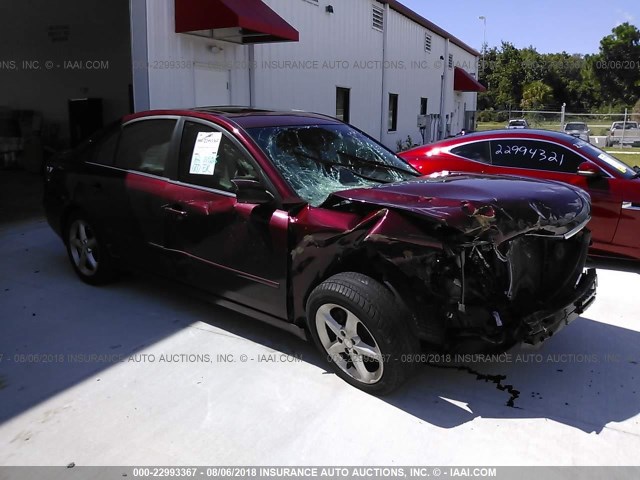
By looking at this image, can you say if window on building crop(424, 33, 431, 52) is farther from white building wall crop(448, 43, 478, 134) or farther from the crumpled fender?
the crumpled fender

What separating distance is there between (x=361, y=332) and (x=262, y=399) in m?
0.72

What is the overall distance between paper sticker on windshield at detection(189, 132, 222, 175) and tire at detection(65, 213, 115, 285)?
1.31 m

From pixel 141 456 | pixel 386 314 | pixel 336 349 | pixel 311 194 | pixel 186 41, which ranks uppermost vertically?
pixel 186 41

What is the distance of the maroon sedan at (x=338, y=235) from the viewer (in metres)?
2.93

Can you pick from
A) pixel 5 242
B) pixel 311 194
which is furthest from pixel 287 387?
pixel 5 242

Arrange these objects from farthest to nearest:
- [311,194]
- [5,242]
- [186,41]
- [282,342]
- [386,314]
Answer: [186,41]
[5,242]
[282,342]
[311,194]
[386,314]

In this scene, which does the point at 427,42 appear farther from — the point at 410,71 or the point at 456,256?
the point at 456,256

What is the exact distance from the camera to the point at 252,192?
3359mm

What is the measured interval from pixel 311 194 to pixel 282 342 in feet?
3.74

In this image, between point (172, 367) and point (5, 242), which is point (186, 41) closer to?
point (5, 242)

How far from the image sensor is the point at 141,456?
106 inches

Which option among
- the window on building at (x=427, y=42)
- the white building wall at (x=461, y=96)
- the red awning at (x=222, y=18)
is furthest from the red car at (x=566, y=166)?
the white building wall at (x=461, y=96)

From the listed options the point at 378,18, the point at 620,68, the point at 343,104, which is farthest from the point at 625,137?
the point at 620,68

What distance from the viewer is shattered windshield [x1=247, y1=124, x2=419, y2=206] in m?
3.62
